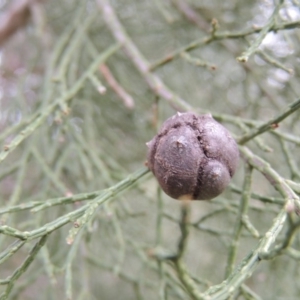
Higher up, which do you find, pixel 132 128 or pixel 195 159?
pixel 132 128

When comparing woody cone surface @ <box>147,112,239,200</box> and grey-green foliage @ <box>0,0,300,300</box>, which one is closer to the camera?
woody cone surface @ <box>147,112,239,200</box>

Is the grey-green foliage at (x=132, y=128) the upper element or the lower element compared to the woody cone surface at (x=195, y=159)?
upper

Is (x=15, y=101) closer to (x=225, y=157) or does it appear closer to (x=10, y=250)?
(x=10, y=250)

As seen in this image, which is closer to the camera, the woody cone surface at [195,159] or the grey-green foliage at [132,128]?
the woody cone surface at [195,159]

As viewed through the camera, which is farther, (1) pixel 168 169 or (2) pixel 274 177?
(2) pixel 274 177

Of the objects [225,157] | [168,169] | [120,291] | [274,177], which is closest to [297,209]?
[274,177]

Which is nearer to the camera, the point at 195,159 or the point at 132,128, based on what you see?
the point at 195,159

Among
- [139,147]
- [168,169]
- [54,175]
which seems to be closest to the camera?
[168,169]

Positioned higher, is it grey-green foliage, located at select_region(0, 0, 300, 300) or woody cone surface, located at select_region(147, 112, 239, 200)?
grey-green foliage, located at select_region(0, 0, 300, 300)
